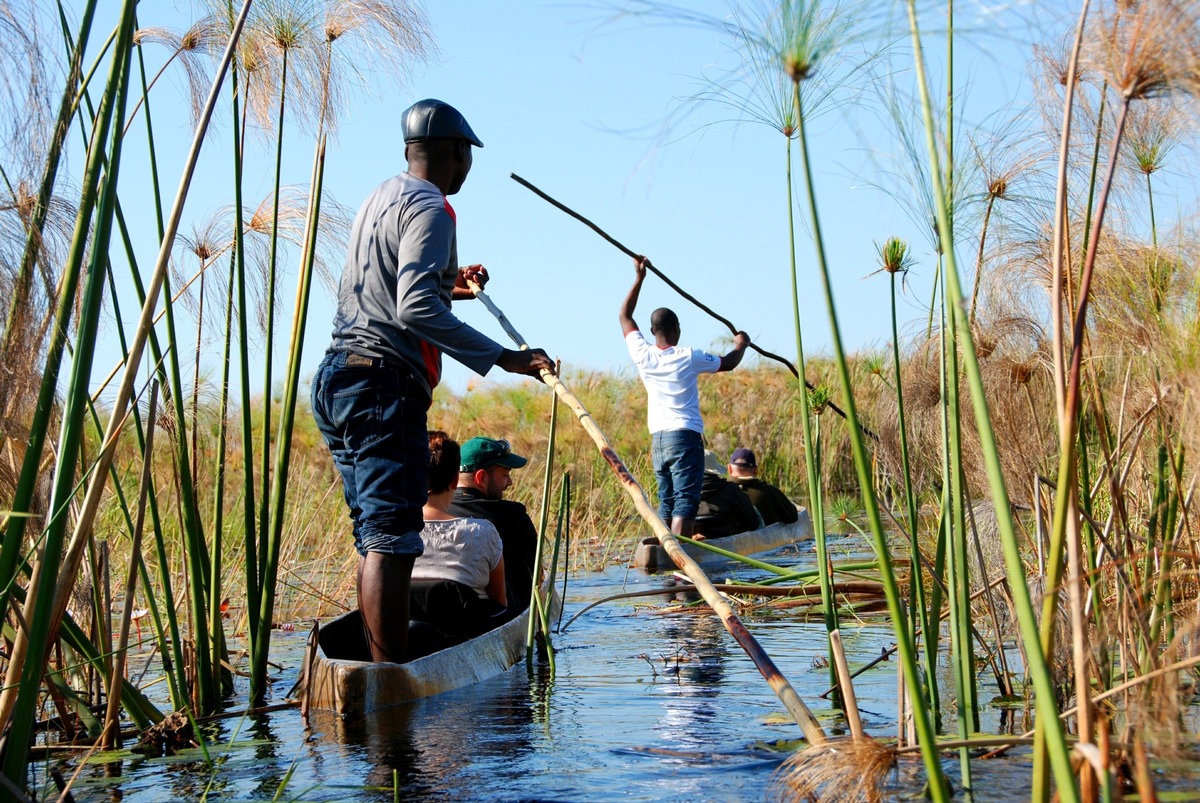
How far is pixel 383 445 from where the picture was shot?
4164 millimetres

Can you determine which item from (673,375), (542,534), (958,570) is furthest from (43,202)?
(673,375)

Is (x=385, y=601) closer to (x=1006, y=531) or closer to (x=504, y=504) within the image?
(x=504, y=504)

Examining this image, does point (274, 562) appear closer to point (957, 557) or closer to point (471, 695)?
point (471, 695)

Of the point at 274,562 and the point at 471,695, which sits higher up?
the point at 274,562

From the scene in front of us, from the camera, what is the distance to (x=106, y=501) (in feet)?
19.9

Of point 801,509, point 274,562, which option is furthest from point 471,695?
point 801,509

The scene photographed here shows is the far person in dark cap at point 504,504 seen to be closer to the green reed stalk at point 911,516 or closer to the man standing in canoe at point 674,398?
the green reed stalk at point 911,516

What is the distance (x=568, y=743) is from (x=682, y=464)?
5.96 metres

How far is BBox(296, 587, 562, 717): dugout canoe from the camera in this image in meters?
4.20

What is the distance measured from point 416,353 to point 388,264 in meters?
0.33

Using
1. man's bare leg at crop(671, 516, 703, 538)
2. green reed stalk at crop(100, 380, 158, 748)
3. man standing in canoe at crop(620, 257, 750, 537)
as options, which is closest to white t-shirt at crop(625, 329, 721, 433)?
man standing in canoe at crop(620, 257, 750, 537)

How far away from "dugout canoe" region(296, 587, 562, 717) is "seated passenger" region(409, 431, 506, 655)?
0.14m

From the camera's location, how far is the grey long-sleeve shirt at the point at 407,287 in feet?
13.6

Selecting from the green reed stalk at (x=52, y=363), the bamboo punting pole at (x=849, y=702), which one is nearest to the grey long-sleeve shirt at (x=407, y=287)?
the green reed stalk at (x=52, y=363)
